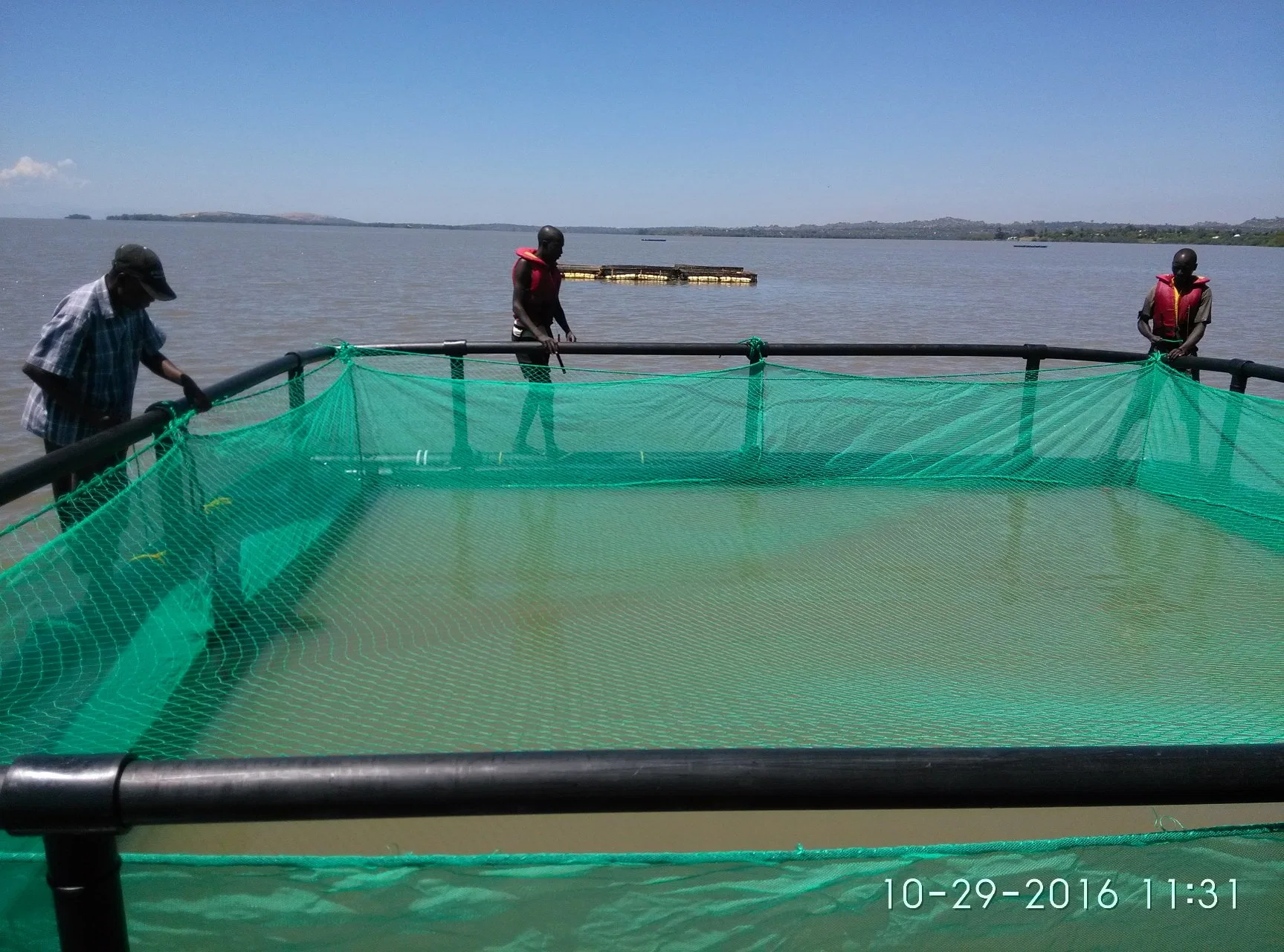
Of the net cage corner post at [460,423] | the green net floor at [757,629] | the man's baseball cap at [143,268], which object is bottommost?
the green net floor at [757,629]

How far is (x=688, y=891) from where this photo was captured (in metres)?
1.52

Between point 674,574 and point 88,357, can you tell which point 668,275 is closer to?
point 674,574

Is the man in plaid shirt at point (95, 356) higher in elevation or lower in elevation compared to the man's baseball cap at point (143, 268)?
lower

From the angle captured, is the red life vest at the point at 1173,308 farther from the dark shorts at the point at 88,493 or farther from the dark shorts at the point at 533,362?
the dark shorts at the point at 88,493

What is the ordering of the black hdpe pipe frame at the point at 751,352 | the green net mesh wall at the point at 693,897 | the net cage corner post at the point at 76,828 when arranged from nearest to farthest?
1. the net cage corner post at the point at 76,828
2. the green net mesh wall at the point at 693,897
3. the black hdpe pipe frame at the point at 751,352

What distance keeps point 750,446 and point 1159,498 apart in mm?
2829

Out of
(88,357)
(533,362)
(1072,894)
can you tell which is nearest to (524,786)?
(1072,894)

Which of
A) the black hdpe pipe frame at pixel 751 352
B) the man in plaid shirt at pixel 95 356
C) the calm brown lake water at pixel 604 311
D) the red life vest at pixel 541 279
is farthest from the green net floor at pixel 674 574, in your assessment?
the calm brown lake water at pixel 604 311

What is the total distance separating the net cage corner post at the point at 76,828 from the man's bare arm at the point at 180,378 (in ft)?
11.5

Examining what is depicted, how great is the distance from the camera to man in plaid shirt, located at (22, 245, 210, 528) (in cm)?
451

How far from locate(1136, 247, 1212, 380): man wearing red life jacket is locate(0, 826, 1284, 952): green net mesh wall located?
7.24m

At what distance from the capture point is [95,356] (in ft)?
15.2

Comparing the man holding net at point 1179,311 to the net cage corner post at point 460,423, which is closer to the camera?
the net cage corner post at point 460,423

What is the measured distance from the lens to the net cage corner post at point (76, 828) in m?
1.20
